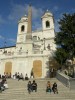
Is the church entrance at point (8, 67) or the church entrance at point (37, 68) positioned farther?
the church entrance at point (8, 67)

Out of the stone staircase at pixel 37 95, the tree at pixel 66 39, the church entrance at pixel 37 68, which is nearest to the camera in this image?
the stone staircase at pixel 37 95

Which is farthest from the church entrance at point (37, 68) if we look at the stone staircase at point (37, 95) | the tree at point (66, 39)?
the stone staircase at point (37, 95)

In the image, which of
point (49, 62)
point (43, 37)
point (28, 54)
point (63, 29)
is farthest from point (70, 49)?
point (43, 37)

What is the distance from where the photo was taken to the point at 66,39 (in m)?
39.5

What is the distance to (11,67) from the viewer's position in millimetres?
48562

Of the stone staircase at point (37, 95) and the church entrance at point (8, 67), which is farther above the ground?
the church entrance at point (8, 67)

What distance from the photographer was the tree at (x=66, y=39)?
38.8 meters

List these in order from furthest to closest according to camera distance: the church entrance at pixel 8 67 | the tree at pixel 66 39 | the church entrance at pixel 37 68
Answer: the church entrance at pixel 8 67
the church entrance at pixel 37 68
the tree at pixel 66 39

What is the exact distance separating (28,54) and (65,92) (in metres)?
23.7

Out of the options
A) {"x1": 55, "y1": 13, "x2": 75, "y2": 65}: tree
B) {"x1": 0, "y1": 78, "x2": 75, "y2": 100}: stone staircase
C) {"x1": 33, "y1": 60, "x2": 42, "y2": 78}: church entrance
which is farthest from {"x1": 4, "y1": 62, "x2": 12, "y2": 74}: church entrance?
{"x1": 0, "y1": 78, "x2": 75, "y2": 100}: stone staircase

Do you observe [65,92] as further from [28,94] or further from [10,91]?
[10,91]

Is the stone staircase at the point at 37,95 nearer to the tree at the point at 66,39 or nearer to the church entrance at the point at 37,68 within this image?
the tree at the point at 66,39

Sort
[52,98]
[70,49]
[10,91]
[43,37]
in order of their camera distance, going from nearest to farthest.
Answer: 1. [52,98]
2. [10,91]
3. [70,49]
4. [43,37]

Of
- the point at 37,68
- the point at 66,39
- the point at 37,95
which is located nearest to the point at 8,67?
the point at 37,68
